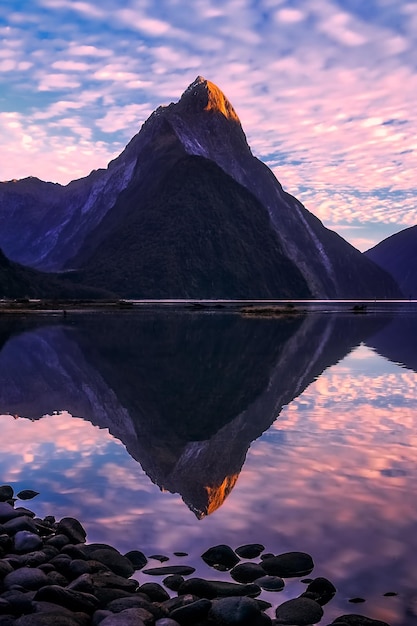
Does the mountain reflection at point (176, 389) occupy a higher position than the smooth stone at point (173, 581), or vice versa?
the mountain reflection at point (176, 389)

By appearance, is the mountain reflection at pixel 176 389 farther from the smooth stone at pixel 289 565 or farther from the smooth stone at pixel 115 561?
the smooth stone at pixel 289 565

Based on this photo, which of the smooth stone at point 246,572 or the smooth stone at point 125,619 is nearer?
the smooth stone at point 125,619

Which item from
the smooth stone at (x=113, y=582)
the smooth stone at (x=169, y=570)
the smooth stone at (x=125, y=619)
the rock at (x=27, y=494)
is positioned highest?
the smooth stone at (x=125, y=619)

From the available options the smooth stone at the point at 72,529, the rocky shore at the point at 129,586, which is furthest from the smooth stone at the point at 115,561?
the smooth stone at the point at 72,529

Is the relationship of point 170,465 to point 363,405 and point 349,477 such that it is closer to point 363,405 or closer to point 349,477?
point 349,477

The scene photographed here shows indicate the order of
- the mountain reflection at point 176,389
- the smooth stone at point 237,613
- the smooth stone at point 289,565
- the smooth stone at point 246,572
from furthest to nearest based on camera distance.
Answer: the mountain reflection at point 176,389, the smooth stone at point 289,565, the smooth stone at point 246,572, the smooth stone at point 237,613

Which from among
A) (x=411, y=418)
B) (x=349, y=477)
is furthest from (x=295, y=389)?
(x=349, y=477)

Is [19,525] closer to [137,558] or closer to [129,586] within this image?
[137,558]

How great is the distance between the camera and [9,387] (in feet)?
104

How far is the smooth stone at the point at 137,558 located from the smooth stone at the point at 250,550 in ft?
5.27

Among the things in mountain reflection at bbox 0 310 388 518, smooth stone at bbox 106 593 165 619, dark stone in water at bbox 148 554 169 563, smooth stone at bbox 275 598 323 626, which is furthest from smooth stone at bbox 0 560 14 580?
mountain reflection at bbox 0 310 388 518

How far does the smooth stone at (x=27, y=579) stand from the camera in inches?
374

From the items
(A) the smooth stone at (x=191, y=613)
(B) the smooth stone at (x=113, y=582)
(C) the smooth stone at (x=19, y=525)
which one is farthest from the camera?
(C) the smooth stone at (x=19, y=525)

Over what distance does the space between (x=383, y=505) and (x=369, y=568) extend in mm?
3221
